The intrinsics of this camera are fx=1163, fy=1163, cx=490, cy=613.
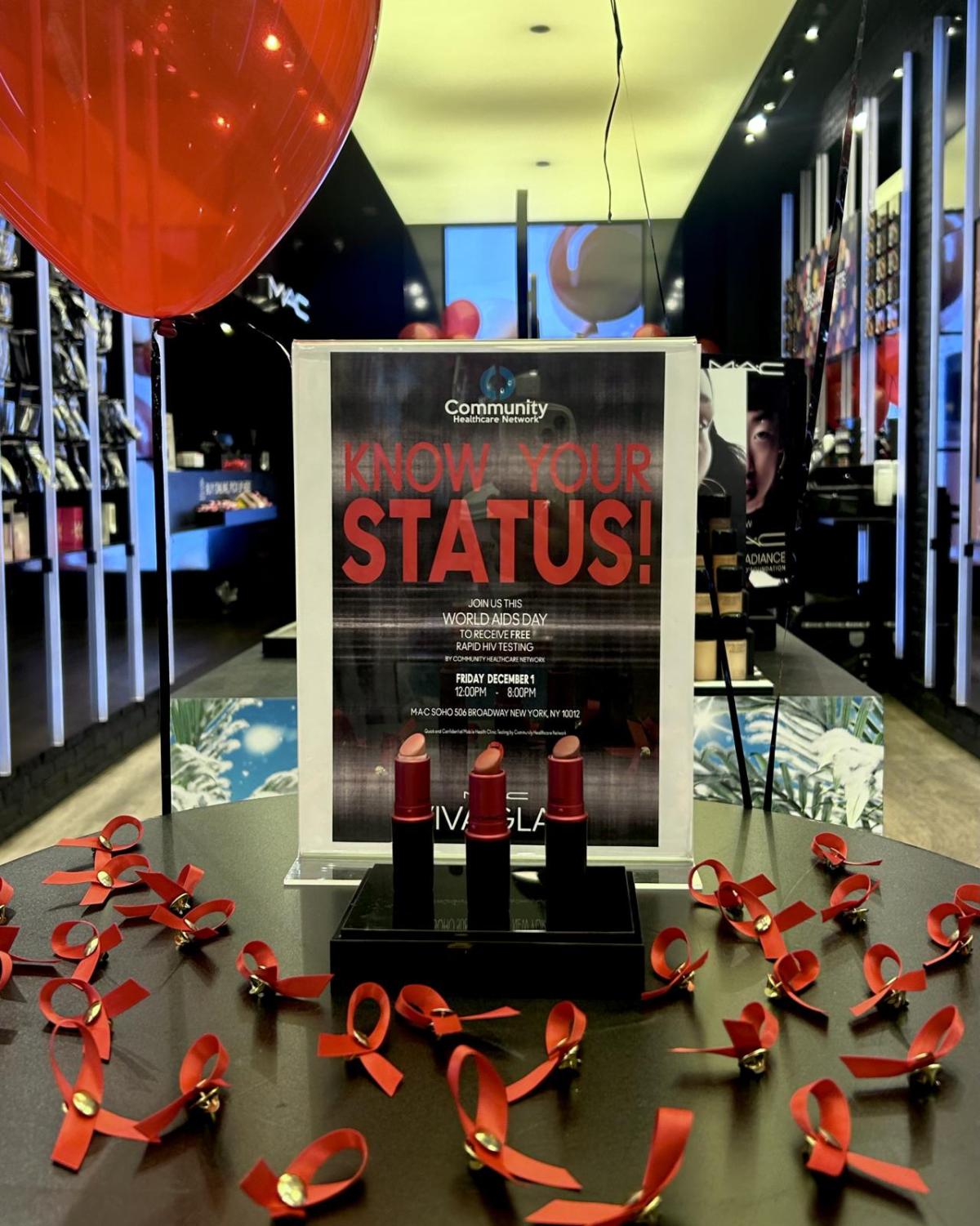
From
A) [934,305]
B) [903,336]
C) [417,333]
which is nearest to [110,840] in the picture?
[417,333]

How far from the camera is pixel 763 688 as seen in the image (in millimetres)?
2529

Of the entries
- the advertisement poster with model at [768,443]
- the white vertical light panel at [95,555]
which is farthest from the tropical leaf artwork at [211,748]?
the white vertical light panel at [95,555]

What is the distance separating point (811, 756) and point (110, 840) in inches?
75.5

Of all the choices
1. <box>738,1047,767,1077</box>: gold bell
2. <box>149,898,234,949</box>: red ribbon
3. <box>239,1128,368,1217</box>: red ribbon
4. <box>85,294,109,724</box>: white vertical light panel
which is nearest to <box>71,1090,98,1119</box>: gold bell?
<box>239,1128,368,1217</box>: red ribbon

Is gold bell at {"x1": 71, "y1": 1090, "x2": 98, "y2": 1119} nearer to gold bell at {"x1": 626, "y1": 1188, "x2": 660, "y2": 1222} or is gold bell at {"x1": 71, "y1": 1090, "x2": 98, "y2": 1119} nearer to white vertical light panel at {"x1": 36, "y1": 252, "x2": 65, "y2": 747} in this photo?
gold bell at {"x1": 626, "y1": 1188, "x2": 660, "y2": 1222}

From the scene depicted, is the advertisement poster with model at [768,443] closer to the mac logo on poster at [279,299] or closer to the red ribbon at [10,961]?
the red ribbon at [10,961]

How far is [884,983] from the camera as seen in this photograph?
69 centimetres

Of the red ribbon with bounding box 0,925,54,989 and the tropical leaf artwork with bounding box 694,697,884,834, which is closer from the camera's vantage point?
the red ribbon with bounding box 0,925,54,989

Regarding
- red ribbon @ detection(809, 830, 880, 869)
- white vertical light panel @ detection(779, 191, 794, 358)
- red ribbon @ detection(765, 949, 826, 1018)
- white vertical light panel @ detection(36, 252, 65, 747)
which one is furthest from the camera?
white vertical light panel @ detection(779, 191, 794, 358)

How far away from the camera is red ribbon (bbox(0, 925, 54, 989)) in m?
0.71

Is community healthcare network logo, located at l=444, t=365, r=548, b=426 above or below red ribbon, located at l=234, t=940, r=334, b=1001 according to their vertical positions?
above

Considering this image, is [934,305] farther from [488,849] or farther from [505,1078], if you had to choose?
[505,1078]

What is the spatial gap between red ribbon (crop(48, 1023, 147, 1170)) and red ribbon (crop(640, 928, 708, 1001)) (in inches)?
11.5

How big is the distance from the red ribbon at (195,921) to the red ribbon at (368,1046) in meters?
0.17
